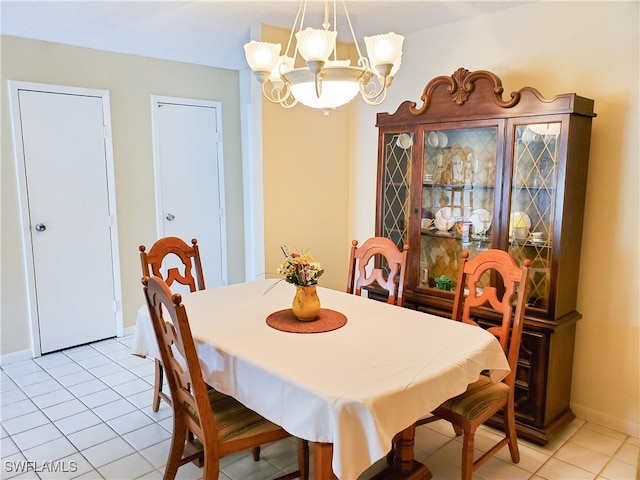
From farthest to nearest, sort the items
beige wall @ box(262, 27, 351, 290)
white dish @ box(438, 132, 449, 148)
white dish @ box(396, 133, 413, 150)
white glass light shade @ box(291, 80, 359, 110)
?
1. beige wall @ box(262, 27, 351, 290)
2. white dish @ box(396, 133, 413, 150)
3. white dish @ box(438, 132, 449, 148)
4. white glass light shade @ box(291, 80, 359, 110)

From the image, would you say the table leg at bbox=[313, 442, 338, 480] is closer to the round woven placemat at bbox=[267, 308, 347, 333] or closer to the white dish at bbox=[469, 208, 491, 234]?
the round woven placemat at bbox=[267, 308, 347, 333]

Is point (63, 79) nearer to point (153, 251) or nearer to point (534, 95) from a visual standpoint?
point (153, 251)

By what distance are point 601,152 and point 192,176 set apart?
10.8 ft

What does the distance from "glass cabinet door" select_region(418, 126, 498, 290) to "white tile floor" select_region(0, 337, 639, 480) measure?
98cm

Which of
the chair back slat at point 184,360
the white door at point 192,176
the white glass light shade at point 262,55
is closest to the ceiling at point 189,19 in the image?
the white door at point 192,176

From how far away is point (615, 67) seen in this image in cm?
252

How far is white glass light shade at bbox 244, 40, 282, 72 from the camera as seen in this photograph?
6.81 feet

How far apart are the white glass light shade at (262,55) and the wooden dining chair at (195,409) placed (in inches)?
40.6

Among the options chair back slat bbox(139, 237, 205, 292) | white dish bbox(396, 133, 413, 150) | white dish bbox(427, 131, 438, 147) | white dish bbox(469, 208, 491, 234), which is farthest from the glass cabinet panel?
chair back slat bbox(139, 237, 205, 292)

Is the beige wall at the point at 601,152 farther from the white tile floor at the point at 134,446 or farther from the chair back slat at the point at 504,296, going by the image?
the chair back slat at the point at 504,296

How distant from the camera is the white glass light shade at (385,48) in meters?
1.87

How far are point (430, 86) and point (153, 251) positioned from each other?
1.92 m

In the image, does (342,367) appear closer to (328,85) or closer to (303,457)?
(303,457)

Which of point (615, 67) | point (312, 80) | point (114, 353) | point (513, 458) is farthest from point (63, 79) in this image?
point (513, 458)
